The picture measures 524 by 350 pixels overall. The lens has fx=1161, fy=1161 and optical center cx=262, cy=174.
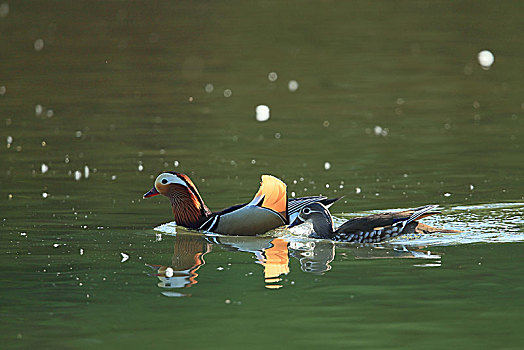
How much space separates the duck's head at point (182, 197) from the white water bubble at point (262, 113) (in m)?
6.81

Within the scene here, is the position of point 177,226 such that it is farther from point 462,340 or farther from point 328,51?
point 328,51

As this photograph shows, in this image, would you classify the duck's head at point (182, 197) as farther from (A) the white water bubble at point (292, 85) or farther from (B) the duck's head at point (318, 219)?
(A) the white water bubble at point (292, 85)

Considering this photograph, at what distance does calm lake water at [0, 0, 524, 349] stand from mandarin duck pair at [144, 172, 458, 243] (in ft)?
0.43

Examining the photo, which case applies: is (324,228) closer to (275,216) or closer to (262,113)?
(275,216)

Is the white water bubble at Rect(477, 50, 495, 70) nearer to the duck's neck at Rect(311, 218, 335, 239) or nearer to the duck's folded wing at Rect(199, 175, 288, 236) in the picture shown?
the duck's folded wing at Rect(199, 175, 288, 236)

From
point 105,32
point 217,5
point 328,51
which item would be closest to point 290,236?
point 328,51

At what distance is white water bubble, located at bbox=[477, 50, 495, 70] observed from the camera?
2427cm

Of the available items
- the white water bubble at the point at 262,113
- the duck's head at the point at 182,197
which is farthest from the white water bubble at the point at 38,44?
the duck's head at the point at 182,197

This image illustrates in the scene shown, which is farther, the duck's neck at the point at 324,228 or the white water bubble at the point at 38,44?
the white water bubble at the point at 38,44

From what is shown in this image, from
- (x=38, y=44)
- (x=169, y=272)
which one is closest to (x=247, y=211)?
→ (x=169, y=272)

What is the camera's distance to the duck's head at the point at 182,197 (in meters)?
11.3

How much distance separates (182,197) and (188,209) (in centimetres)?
16

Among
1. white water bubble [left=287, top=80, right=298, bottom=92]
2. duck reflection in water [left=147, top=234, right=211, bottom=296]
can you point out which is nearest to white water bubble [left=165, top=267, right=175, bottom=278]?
duck reflection in water [left=147, top=234, right=211, bottom=296]

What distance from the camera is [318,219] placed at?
35.0 ft
